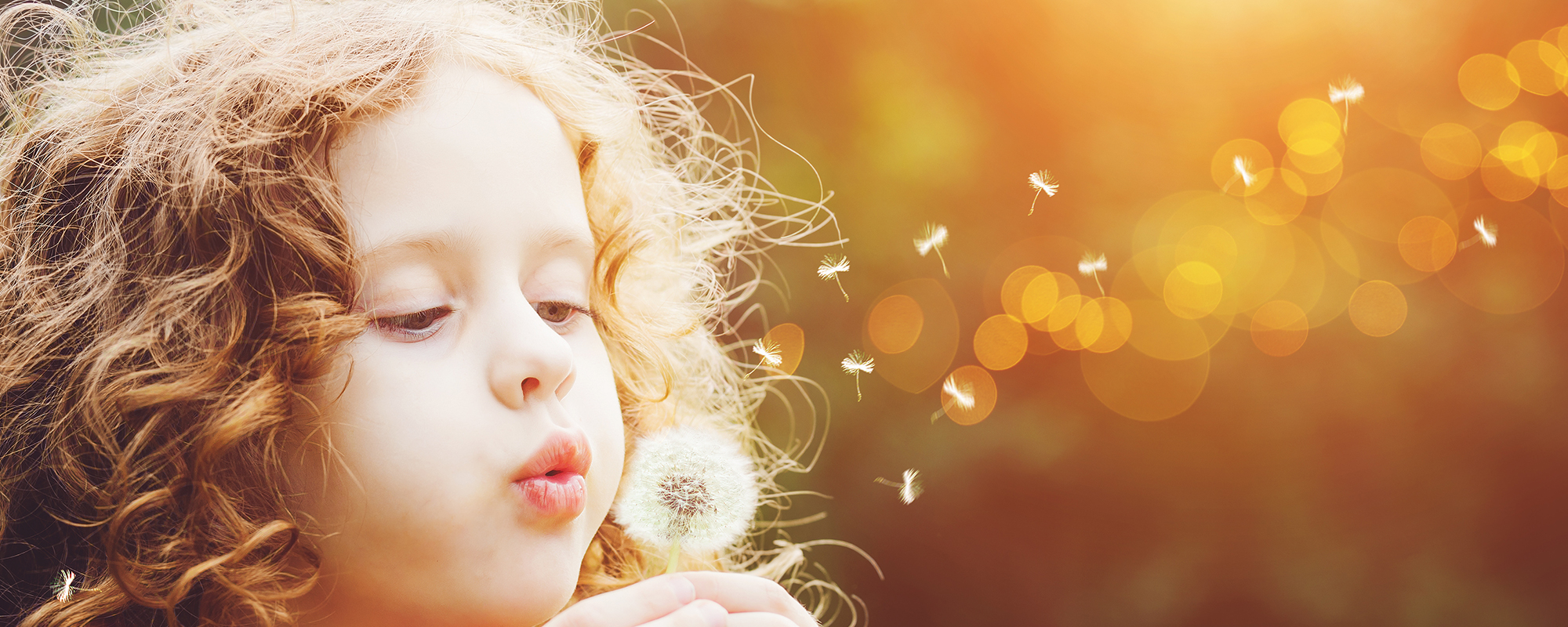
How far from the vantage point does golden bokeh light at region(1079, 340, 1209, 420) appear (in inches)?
53.2

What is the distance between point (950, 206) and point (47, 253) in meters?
1.03

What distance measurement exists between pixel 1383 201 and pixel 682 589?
3.95ft

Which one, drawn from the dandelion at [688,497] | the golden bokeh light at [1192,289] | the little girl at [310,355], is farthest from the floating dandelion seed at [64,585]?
the golden bokeh light at [1192,289]

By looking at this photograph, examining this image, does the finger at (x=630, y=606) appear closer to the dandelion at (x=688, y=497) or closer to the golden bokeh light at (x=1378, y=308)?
the dandelion at (x=688, y=497)

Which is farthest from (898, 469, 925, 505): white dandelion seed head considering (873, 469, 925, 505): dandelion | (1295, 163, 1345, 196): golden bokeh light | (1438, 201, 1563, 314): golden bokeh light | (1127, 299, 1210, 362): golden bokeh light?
(1438, 201, 1563, 314): golden bokeh light

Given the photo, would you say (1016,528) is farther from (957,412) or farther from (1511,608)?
(1511,608)

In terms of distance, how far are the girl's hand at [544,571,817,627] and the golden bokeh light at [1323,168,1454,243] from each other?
42.6 inches

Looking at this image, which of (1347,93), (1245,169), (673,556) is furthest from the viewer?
(1245,169)

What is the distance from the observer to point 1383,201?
1335mm

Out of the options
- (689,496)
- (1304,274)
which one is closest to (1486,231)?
(1304,274)

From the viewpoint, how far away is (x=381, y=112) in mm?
687

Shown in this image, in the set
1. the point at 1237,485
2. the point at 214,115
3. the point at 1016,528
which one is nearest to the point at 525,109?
the point at 214,115

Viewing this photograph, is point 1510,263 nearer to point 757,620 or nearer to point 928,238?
point 928,238

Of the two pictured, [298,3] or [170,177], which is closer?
[170,177]
